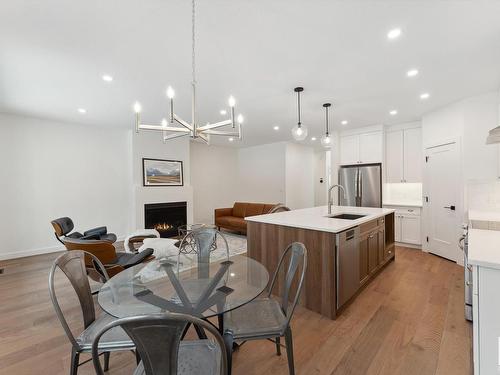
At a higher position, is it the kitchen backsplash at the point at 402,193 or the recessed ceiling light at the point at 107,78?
the recessed ceiling light at the point at 107,78

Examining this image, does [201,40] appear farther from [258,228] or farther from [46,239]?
[46,239]

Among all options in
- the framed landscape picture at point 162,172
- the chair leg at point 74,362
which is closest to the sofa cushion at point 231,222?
the framed landscape picture at point 162,172

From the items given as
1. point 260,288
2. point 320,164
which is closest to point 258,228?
point 260,288

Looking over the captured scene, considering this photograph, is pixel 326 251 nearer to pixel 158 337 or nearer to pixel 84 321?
pixel 158 337

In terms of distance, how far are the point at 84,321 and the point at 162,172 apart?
4.88 meters

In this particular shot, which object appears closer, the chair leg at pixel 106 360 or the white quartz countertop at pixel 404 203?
the chair leg at pixel 106 360

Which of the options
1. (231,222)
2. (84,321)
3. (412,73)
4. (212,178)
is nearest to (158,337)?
(84,321)

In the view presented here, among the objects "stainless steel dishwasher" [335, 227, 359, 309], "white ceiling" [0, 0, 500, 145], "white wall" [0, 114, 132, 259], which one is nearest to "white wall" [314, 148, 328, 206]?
"white ceiling" [0, 0, 500, 145]

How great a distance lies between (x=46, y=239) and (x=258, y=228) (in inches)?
181

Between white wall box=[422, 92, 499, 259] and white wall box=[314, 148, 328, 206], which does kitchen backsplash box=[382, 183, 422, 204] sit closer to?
white wall box=[422, 92, 499, 259]

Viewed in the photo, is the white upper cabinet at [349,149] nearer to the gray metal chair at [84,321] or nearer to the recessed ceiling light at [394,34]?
the recessed ceiling light at [394,34]

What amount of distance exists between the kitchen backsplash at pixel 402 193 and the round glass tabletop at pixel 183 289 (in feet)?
15.0

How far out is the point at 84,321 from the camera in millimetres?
1533

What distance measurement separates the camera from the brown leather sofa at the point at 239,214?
6.15 metres
